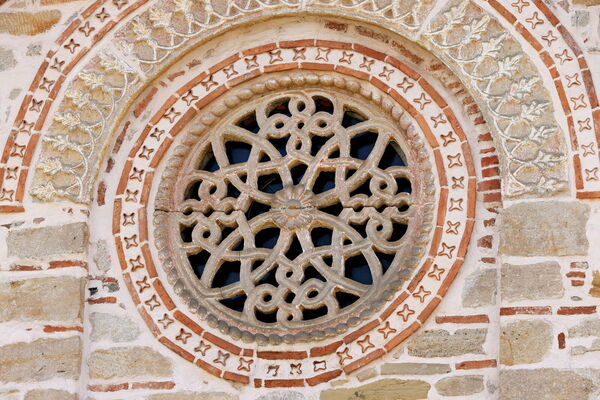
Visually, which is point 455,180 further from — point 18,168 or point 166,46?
point 18,168

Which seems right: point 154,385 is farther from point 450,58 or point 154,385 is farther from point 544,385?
point 450,58

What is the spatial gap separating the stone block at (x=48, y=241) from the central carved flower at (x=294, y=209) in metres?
1.17

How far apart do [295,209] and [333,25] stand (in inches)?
47.0

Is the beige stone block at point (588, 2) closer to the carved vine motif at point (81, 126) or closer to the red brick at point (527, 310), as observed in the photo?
the red brick at point (527, 310)

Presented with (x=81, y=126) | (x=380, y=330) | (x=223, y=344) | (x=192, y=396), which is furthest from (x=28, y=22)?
(x=380, y=330)

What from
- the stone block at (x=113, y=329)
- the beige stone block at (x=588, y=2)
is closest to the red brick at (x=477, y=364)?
the stone block at (x=113, y=329)

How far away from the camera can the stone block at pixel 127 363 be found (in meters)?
7.81

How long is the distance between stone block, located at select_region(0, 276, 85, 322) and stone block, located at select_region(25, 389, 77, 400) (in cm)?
42

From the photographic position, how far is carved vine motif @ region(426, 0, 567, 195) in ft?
24.8

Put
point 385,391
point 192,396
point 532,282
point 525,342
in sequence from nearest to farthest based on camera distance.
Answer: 1. point 525,342
2. point 532,282
3. point 385,391
4. point 192,396

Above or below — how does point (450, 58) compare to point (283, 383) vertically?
above

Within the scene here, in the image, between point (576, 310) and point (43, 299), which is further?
point (43, 299)

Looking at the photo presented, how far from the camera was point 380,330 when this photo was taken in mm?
7613

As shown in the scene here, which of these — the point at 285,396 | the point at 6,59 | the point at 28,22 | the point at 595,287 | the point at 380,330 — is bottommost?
the point at 285,396
